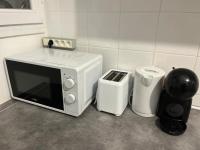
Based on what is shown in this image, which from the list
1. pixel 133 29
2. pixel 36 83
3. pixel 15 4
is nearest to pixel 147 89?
pixel 133 29

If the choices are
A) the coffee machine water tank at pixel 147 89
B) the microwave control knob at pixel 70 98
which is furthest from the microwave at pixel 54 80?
the coffee machine water tank at pixel 147 89

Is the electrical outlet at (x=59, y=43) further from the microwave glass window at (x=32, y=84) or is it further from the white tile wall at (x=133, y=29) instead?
the microwave glass window at (x=32, y=84)

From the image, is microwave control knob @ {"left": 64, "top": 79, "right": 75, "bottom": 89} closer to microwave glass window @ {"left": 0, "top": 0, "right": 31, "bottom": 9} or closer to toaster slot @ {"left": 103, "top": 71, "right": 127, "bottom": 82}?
toaster slot @ {"left": 103, "top": 71, "right": 127, "bottom": 82}

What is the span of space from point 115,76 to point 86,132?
335mm

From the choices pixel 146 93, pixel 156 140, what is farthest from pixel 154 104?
pixel 156 140

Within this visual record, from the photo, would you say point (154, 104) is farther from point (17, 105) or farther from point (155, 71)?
point (17, 105)

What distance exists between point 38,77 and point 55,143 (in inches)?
13.5

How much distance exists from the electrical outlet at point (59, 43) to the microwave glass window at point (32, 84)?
0.33m

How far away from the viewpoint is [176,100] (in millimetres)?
750

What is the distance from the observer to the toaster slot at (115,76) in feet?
2.80

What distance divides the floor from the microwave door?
0.25 feet

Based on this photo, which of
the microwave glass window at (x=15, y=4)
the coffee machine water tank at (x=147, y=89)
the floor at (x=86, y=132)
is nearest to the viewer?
the floor at (x=86, y=132)

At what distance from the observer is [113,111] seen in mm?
856

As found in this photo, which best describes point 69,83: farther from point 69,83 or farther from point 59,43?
point 59,43
